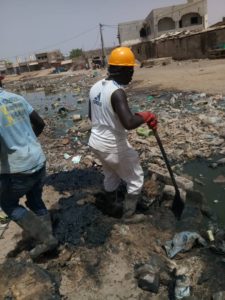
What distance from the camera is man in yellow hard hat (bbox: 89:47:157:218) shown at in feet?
10.0

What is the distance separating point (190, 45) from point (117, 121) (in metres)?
24.0

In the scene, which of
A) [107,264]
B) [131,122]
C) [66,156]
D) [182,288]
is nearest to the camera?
[182,288]

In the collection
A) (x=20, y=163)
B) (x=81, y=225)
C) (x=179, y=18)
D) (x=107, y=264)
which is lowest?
(x=107, y=264)

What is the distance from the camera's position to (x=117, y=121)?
3203mm

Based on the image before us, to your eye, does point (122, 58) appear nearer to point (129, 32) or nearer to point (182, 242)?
point (182, 242)

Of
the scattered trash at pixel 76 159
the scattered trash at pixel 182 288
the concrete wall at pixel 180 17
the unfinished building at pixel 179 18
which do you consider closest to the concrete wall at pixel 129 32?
the unfinished building at pixel 179 18

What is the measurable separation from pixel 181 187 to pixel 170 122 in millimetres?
3604

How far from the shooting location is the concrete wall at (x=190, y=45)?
22.5 m

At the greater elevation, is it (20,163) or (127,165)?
(20,163)

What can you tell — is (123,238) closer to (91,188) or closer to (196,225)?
(196,225)

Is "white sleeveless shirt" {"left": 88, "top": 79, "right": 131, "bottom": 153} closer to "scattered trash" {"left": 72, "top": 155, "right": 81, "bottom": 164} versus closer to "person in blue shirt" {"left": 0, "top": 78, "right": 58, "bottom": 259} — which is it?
"person in blue shirt" {"left": 0, "top": 78, "right": 58, "bottom": 259}

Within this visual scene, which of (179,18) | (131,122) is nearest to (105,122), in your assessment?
(131,122)

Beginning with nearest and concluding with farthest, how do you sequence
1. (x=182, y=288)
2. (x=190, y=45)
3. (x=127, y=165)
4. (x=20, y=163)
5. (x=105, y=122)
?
(x=182, y=288) → (x=20, y=163) → (x=105, y=122) → (x=127, y=165) → (x=190, y=45)

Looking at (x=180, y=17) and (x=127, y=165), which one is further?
(x=180, y=17)
